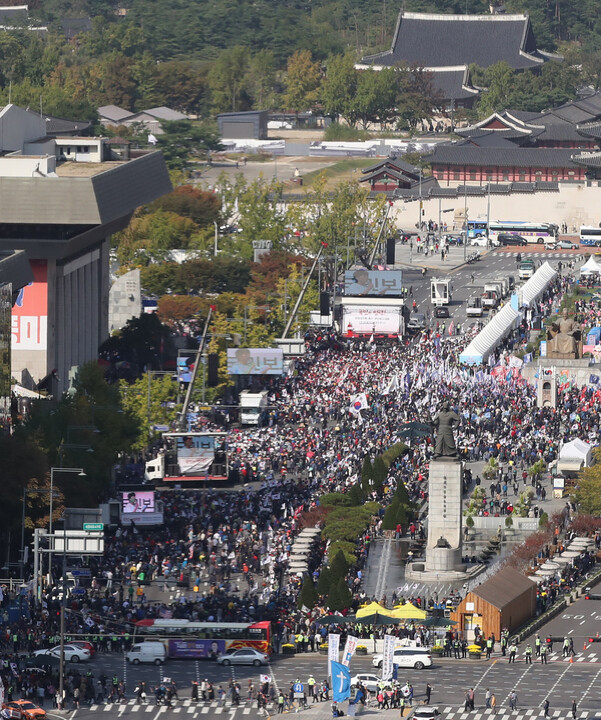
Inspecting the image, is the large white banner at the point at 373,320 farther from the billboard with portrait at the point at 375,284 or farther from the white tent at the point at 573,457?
the white tent at the point at 573,457

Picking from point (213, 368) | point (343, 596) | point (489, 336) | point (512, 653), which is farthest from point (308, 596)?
point (489, 336)

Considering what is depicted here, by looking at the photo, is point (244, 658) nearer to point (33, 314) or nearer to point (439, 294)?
point (33, 314)

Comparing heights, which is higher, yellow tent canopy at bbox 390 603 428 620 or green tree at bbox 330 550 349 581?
green tree at bbox 330 550 349 581

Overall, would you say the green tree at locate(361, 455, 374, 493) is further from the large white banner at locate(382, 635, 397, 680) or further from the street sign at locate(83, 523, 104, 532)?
the large white banner at locate(382, 635, 397, 680)

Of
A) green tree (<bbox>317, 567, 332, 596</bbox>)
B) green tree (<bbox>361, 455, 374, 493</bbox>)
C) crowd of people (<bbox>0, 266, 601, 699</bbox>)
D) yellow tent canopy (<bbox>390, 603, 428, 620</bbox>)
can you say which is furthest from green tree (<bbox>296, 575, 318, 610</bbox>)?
green tree (<bbox>361, 455, 374, 493</bbox>)

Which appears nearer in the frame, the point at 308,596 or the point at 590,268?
the point at 308,596

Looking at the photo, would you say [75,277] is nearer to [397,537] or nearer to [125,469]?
[125,469]
